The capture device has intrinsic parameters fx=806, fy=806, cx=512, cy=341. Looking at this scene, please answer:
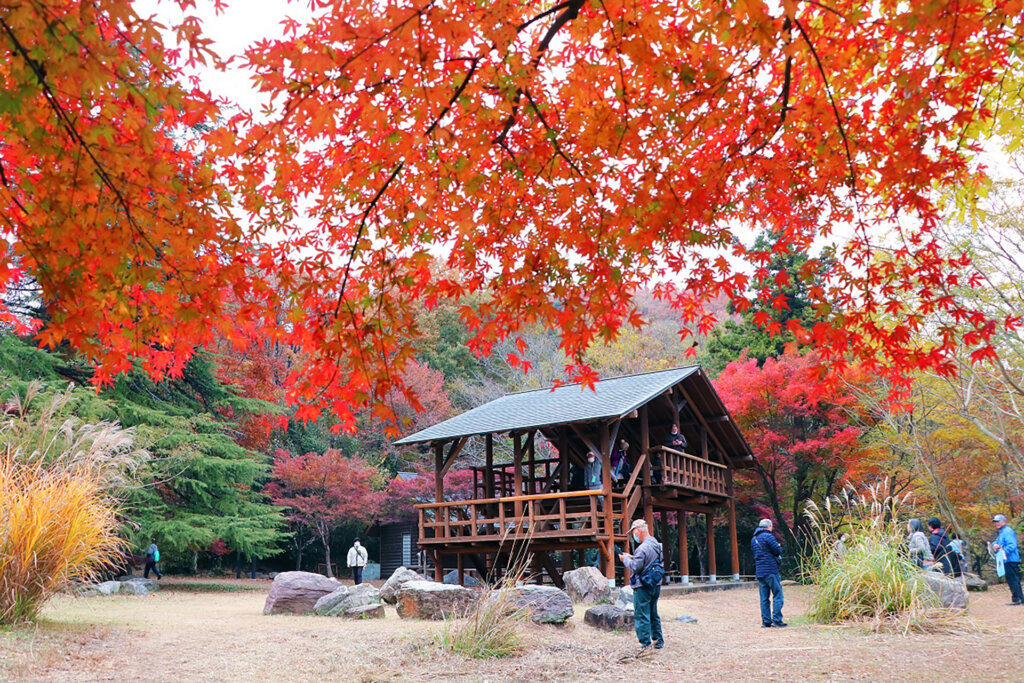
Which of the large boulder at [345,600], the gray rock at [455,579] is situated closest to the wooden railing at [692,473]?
the gray rock at [455,579]

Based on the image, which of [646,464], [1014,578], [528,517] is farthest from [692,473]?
[1014,578]

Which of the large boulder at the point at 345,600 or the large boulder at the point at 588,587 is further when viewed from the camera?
the large boulder at the point at 588,587

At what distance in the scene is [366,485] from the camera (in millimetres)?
25078

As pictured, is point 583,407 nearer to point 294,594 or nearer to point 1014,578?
point 294,594

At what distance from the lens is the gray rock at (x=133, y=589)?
57.6 feet

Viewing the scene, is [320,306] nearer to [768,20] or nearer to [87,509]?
[768,20]

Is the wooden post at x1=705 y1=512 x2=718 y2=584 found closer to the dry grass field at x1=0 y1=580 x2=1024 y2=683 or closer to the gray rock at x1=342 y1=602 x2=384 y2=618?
the dry grass field at x1=0 y1=580 x2=1024 y2=683

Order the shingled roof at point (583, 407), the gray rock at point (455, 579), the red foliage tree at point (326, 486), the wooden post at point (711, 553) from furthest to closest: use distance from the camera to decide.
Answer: the red foliage tree at point (326, 486)
the wooden post at point (711, 553)
the gray rock at point (455, 579)
the shingled roof at point (583, 407)

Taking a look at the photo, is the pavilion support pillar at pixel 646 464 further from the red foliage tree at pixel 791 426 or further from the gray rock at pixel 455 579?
the red foliage tree at pixel 791 426

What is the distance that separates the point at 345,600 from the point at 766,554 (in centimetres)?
596

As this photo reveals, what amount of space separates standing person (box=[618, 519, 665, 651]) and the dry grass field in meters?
0.24

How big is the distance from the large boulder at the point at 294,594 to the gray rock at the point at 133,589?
269 inches

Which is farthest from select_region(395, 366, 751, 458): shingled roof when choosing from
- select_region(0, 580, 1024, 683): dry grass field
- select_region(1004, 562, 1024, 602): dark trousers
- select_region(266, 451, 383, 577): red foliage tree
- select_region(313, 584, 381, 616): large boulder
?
select_region(266, 451, 383, 577): red foliage tree

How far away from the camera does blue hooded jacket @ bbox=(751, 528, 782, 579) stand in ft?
30.7
